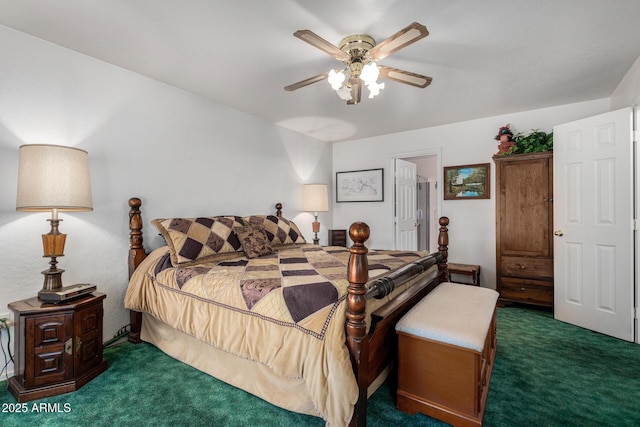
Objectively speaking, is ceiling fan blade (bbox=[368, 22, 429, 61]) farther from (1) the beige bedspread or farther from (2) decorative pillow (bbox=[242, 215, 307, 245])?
(2) decorative pillow (bbox=[242, 215, 307, 245])

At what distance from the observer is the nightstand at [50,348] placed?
1.75m

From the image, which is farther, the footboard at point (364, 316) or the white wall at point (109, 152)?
the white wall at point (109, 152)

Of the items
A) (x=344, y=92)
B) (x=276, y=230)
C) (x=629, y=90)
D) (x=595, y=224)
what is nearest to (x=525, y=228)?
(x=595, y=224)

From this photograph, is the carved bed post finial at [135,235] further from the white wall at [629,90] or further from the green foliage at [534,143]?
the white wall at [629,90]

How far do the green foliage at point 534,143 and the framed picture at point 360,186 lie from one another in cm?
188

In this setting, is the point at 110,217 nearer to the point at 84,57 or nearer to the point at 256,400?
the point at 84,57

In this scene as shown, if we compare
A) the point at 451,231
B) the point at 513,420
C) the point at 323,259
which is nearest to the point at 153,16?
the point at 323,259

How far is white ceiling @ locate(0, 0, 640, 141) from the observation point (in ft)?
5.85

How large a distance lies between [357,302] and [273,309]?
0.50 metres

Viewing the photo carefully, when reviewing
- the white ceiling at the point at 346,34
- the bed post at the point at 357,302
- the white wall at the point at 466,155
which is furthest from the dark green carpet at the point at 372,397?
the white ceiling at the point at 346,34

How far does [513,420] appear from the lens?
1553 millimetres

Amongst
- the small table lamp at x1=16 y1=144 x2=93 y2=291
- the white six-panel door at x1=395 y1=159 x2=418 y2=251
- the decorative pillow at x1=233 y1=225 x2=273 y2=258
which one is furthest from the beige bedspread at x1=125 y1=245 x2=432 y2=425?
the white six-panel door at x1=395 y1=159 x2=418 y2=251

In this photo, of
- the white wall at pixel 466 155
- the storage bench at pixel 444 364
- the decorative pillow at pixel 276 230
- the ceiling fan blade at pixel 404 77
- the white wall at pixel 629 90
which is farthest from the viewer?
the white wall at pixel 466 155

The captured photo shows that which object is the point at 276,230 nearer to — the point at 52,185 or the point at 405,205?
the point at 52,185
